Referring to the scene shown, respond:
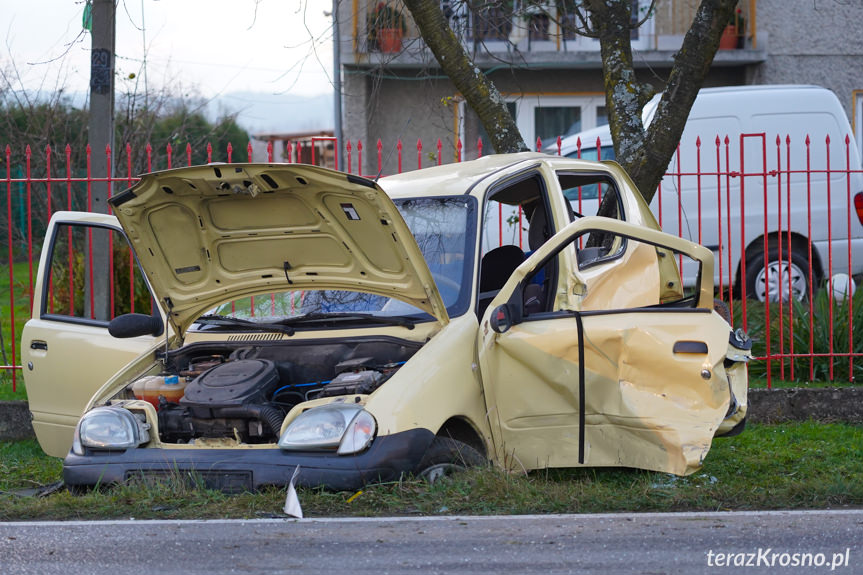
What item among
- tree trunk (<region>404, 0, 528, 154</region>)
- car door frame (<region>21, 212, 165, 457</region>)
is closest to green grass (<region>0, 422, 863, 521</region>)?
car door frame (<region>21, 212, 165, 457</region>)

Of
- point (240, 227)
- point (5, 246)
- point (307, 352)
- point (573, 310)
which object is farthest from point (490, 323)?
point (5, 246)

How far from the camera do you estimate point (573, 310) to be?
5.71m

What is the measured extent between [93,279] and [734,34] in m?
13.6

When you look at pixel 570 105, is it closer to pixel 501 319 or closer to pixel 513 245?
pixel 513 245

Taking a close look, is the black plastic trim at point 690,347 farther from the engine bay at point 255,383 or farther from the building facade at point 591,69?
the building facade at point 591,69

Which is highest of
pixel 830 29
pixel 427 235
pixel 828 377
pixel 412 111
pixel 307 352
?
pixel 830 29

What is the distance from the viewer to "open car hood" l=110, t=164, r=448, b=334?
205 inches

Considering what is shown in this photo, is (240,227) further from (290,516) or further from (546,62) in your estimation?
(546,62)

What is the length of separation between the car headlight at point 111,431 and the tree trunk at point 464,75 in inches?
166

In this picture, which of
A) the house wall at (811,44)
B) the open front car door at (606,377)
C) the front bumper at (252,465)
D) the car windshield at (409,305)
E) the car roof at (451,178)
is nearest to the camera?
the front bumper at (252,465)

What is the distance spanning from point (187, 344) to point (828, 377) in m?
5.49

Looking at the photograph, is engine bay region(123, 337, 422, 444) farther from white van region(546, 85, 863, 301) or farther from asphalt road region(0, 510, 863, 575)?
white van region(546, 85, 863, 301)

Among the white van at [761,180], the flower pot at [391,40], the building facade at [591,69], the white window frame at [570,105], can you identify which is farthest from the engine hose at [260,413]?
the white window frame at [570,105]

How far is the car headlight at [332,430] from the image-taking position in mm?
4816
